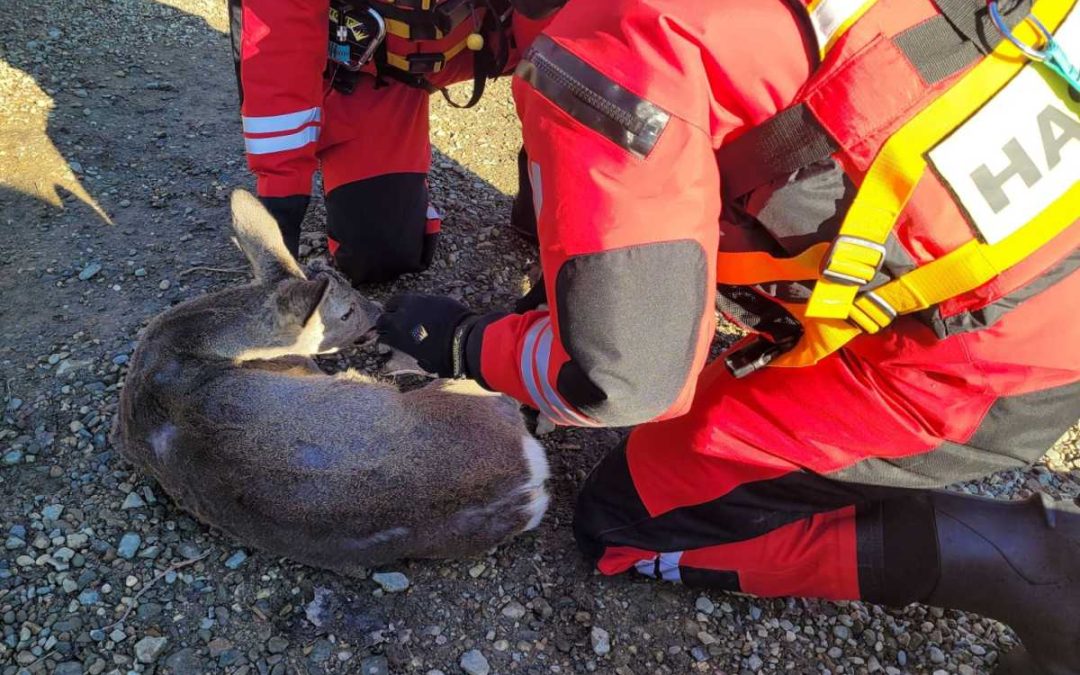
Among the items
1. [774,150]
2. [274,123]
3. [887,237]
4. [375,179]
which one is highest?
[774,150]

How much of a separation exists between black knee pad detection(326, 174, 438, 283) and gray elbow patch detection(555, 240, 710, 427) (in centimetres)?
240

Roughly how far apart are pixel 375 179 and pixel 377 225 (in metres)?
0.28

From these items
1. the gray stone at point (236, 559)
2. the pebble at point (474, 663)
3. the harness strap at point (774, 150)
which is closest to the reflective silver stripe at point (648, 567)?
the pebble at point (474, 663)

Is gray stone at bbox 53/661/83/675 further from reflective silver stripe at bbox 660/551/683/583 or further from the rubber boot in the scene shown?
the rubber boot

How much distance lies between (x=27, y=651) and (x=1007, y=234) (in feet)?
11.4

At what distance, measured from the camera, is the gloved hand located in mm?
3207

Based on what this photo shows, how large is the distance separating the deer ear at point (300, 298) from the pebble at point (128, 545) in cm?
108

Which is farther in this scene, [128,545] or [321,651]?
[128,545]

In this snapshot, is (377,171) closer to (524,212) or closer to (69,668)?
(524,212)

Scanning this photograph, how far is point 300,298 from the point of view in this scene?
3562 mm

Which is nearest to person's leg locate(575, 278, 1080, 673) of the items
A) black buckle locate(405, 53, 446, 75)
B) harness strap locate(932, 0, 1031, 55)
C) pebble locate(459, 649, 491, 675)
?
pebble locate(459, 649, 491, 675)

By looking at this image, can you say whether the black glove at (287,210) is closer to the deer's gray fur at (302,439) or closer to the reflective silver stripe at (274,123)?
the deer's gray fur at (302,439)

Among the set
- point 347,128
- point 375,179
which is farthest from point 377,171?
point 347,128

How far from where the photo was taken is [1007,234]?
2.12 meters
